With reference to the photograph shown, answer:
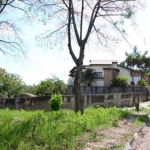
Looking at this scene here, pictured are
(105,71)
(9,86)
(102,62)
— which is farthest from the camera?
(102,62)

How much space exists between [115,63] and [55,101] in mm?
40310

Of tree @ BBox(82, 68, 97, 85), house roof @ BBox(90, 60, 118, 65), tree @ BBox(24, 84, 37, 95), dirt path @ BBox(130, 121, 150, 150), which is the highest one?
house roof @ BBox(90, 60, 118, 65)

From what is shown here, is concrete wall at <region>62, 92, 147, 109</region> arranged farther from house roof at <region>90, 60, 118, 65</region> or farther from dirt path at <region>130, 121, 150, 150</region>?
house roof at <region>90, 60, 118, 65</region>

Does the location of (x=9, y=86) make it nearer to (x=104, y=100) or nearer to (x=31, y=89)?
(x=31, y=89)

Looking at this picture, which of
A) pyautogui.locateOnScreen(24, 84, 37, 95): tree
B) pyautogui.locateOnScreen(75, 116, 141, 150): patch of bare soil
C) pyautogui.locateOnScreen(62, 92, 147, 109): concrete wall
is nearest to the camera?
pyautogui.locateOnScreen(75, 116, 141, 150): patch of bare soil

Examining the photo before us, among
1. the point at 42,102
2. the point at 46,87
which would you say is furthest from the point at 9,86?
the point at 42,102

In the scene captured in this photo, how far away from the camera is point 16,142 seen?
644cm

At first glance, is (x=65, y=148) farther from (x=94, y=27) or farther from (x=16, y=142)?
(x=94, y=27)

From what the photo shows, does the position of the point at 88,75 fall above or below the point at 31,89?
above

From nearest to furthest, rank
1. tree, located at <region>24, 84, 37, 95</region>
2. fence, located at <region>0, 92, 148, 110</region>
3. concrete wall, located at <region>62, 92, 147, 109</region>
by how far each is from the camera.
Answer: fence, located at <region>0, 92, 148, 110</region> → concrete wall, located at <region>62, 92, 147, 109</region> → tree, located at <region>24, 84, 37, 95</region>

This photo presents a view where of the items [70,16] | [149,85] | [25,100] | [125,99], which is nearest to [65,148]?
[70,16]

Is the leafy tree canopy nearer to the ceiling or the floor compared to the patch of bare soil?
nearer to the ceiling

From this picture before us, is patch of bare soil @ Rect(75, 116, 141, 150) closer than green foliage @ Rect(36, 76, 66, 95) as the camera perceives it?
Yes

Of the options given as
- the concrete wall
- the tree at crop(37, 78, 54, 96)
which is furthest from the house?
the concrete wall
